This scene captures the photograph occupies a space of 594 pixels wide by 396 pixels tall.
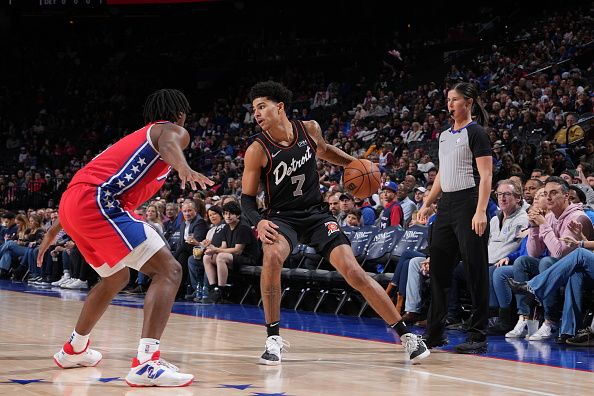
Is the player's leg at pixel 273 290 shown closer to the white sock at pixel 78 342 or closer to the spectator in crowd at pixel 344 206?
the white sock at pixel 78 342

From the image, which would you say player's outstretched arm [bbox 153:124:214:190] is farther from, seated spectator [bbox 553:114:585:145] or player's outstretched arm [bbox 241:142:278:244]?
seated spectator [bbox 553:114:585:145]

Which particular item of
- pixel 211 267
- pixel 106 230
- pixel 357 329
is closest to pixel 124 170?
pixel 106 230

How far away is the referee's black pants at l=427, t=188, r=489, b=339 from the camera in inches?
228

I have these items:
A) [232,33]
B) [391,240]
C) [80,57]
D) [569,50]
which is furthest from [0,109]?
[391,240]

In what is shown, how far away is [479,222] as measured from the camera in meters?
5.57

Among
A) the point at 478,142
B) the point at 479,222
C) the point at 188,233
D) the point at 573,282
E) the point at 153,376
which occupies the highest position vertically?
the point at 478,142

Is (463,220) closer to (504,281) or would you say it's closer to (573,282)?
(573,282)

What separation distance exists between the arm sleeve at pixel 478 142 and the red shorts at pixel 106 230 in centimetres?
243

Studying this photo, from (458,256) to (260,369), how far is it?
77.7 inches

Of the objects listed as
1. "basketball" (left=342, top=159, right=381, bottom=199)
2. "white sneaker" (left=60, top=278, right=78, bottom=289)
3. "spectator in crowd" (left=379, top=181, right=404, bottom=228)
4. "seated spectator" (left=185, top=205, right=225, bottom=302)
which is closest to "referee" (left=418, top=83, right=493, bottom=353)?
"basketball" (left=342, top=159, right=381, bottom=199)

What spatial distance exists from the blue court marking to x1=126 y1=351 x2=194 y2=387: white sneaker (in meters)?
2.54

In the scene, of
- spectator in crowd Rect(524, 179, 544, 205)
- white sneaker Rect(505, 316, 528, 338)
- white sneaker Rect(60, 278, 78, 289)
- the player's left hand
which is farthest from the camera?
white sneaker Rect(60, 278, 78, 289)

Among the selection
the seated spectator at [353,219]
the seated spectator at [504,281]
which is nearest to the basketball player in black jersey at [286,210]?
the seated spectator at [504,281]

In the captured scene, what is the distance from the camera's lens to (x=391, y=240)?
897 cm
